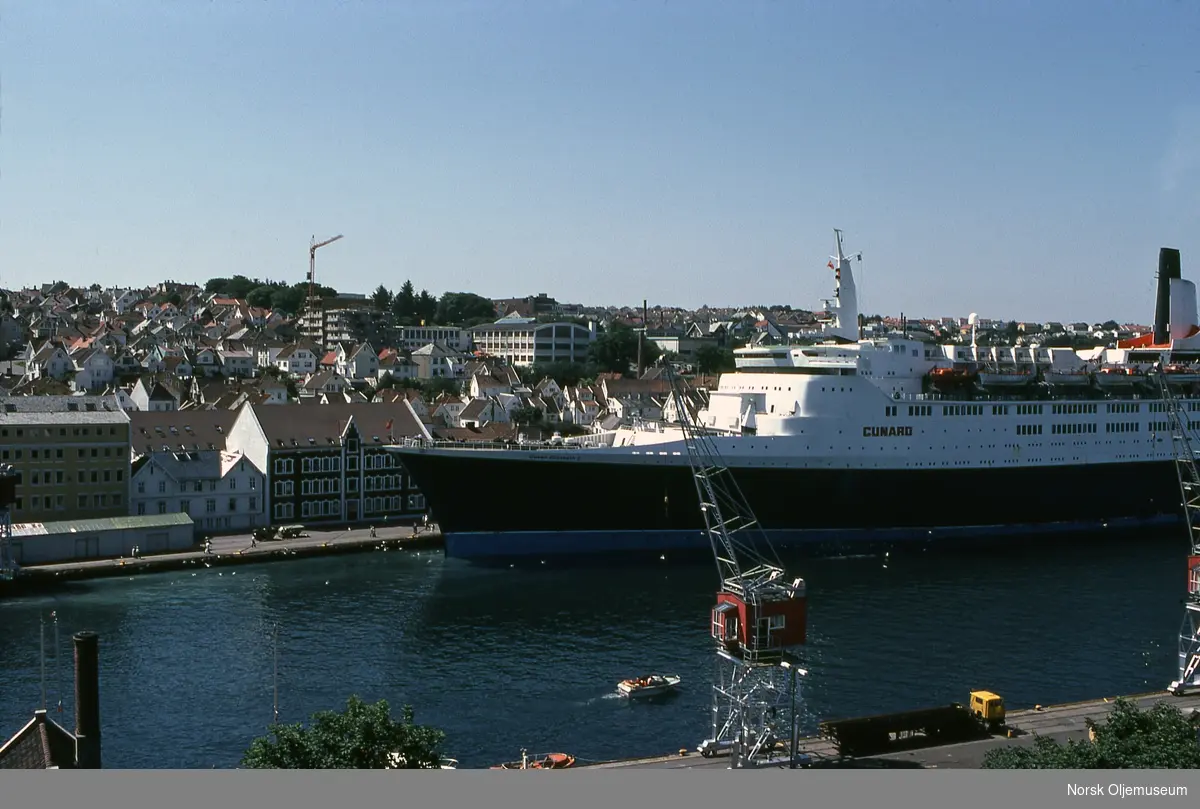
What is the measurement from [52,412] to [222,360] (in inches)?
1654

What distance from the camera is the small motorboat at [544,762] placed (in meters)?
18.6

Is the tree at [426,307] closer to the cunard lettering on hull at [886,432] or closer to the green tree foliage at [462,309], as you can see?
the green tree foliage at [462,309]

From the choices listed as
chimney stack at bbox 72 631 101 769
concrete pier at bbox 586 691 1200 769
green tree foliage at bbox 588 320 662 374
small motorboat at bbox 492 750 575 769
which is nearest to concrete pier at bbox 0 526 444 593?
chimney stack at bbox 72 631 101 769

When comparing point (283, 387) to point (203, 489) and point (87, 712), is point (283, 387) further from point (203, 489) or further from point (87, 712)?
point (87, 712)

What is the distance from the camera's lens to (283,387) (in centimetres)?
6531

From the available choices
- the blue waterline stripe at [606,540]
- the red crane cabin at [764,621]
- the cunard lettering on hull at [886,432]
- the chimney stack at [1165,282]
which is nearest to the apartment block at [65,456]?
the blue waterline stripe at [606,540]

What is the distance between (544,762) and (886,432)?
74.3 feet

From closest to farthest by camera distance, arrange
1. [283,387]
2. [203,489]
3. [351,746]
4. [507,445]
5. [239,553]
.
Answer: [351,746] → [239,553] → [507,445] → [203,489] → [283,387]

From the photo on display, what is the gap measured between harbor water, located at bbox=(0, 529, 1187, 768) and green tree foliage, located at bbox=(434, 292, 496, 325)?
78462 mm

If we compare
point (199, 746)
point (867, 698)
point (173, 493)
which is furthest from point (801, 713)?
point (173, 493)

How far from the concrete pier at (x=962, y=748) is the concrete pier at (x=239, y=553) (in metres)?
20.4

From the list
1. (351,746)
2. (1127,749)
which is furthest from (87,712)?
(1127,749)

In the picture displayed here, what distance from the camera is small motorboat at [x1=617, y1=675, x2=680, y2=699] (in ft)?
74.3

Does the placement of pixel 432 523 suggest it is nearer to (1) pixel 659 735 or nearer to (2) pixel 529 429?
(2) pixel 529 429
